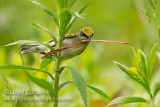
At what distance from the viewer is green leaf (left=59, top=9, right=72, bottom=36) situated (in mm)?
1945

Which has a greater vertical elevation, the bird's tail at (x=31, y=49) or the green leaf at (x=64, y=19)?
the green leaf at (x=64, y=19)

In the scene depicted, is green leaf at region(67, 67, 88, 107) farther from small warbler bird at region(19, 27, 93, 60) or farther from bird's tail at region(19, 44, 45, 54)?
bird's tail at region(19, 44, 45, 54)

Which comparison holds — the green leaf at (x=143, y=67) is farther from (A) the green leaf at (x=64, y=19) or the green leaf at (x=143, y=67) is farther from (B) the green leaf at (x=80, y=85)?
(A) the green leaf at (x=64, y=19)

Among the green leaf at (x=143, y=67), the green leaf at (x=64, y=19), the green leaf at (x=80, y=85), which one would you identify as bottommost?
the green leaf at (x=80, y=85)

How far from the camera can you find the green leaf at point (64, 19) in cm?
194

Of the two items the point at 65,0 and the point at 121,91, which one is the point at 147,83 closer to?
the point at 65,0

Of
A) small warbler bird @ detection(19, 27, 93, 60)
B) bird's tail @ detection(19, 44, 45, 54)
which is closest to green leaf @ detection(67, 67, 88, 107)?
small warbler bird @ detection(19, 27, 93, 60)

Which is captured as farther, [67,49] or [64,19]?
[67,49]

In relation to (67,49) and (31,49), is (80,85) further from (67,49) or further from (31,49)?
(31,49)

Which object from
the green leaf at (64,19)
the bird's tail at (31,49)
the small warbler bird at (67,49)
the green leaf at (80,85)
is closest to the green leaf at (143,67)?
the green leaf at (80,85)

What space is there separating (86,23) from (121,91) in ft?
9.32

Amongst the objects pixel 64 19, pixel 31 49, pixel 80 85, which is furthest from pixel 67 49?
pixel 80 85

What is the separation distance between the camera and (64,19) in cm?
199

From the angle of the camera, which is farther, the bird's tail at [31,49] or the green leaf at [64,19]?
the bird's tail at [31,49]
